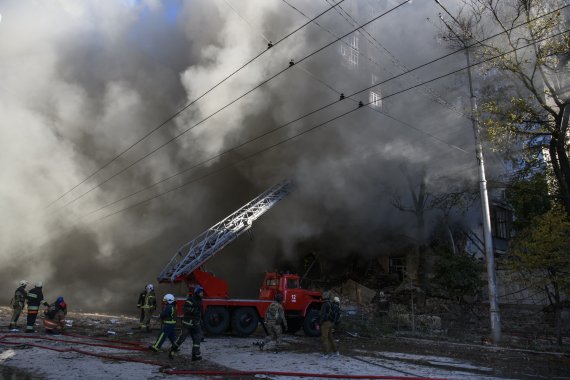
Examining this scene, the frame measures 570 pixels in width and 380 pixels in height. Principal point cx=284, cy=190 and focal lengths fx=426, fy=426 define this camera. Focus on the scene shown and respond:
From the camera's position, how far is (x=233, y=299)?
1180cm

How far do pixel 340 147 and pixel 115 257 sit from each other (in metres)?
12.1

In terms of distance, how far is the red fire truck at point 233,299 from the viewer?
11.3 meters

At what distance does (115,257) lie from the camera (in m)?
20.6

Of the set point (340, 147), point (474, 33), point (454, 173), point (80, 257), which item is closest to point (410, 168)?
point (454, 173)

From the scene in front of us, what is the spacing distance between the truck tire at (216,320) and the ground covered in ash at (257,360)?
40 centimetres

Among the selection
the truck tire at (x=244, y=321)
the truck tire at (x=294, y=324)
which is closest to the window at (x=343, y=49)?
the truck tire at (x=294, y=324)

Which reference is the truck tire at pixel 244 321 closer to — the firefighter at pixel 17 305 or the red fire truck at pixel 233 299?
the red fire truck at pixel 233 299

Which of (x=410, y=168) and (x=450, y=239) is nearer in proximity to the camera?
(x=410, y=168)

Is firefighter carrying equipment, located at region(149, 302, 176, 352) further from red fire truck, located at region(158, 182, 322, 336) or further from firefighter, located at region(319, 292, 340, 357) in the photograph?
red fire truck, located at region(158, 182, 322, 336)

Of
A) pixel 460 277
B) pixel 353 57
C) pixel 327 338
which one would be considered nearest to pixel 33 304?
pixel 327 338

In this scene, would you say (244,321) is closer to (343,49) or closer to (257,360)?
(257,360)

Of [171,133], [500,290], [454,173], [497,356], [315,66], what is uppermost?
[315,66]

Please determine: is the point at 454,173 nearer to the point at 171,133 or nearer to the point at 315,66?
the point at 315,66

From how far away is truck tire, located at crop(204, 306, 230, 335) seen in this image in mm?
11125
